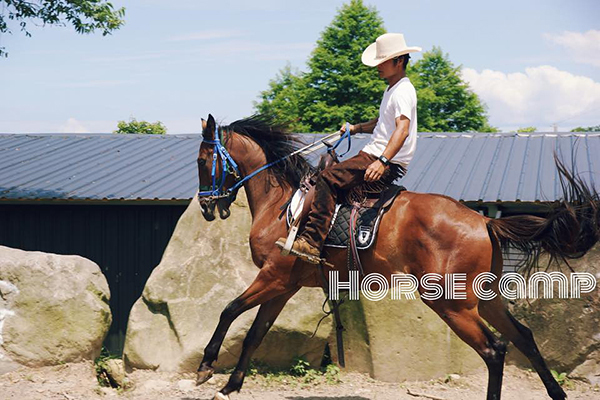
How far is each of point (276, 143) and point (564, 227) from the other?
8.62ft

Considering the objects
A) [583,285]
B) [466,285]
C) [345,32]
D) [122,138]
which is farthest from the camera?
[345,32]

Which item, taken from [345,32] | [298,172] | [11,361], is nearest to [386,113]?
[298,172]

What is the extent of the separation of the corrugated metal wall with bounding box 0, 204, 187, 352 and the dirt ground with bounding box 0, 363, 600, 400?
3518 millimetres

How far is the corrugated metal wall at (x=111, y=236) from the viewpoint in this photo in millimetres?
11000

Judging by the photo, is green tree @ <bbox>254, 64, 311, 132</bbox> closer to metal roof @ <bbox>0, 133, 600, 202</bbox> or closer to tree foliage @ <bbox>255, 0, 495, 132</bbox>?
tree foliage @ <bbox>255, 0, 495, 132</bbox>

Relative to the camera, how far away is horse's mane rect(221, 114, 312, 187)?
21.1 ft

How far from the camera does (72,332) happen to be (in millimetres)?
7469

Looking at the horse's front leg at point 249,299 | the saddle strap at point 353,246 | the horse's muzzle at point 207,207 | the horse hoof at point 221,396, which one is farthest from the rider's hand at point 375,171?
the horse hoof at point 221,396

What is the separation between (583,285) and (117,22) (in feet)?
27.6

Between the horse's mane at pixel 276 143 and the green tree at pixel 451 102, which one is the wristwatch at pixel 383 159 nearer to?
the horse's mane at pixel 276 143

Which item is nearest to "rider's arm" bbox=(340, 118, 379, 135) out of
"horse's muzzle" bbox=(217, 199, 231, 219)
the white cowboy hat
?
the white cowboy hat

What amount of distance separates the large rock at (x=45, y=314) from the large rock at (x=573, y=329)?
15.4ft

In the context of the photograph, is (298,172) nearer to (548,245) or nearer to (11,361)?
(548,245)

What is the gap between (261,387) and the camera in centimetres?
718
